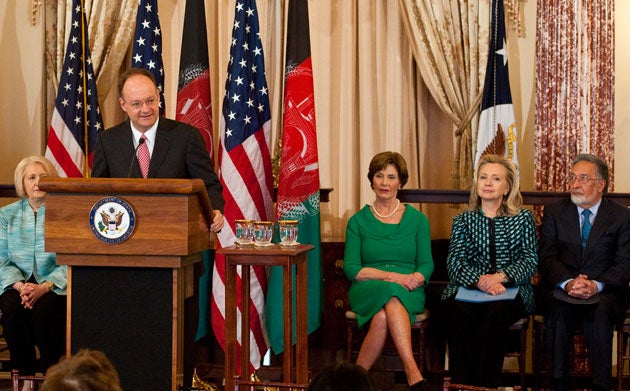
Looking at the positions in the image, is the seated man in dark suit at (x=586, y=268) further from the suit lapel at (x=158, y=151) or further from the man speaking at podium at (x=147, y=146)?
the suit lapel at (x=158, y=151)

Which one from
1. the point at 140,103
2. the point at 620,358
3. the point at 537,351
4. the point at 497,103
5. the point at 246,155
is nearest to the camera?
the point at 140,103

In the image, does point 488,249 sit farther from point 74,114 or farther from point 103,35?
point 103,35

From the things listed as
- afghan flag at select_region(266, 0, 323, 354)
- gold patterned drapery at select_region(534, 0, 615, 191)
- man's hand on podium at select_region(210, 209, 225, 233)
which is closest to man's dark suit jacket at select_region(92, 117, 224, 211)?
man's hand on podium at select_region(210, 209, 225, 233)

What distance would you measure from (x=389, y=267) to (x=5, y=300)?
7.02 feet

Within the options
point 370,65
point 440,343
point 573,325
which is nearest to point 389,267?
point 440,343

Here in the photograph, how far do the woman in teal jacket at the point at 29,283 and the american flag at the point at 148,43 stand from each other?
1.08 metres

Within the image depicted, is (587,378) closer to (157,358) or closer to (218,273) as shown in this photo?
(218,273)

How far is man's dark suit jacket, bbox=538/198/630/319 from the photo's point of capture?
4785 millimetres

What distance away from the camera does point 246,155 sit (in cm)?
536

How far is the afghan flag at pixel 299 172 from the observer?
531 centimetres

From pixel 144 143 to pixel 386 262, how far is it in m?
1.91

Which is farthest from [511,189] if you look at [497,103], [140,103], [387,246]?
[140,103]

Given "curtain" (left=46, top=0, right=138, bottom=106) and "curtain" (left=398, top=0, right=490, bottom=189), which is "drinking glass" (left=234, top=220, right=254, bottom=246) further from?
"curtain" (left=46, top=0, right=138, bottom=106)

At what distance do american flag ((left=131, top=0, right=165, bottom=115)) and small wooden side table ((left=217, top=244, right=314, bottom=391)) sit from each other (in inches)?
73.1
